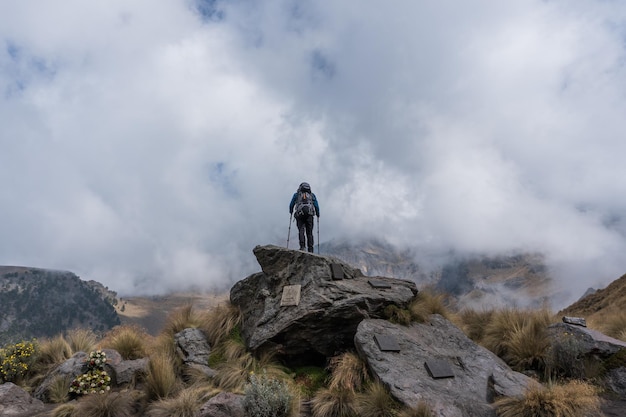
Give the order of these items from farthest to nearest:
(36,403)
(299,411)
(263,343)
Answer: (263,343), (36,403), (299,411)

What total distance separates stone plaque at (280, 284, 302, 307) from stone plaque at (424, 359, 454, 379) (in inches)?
158

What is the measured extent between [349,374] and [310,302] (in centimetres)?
240

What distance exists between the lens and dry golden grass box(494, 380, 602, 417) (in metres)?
7.62

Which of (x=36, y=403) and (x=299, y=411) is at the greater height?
(x=36, y=403)

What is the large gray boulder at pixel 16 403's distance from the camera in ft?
33.2

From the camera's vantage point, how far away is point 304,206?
15.9m

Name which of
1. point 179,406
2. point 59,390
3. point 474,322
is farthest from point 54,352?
point 474,322

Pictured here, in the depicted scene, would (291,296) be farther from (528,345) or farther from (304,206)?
(528,345)

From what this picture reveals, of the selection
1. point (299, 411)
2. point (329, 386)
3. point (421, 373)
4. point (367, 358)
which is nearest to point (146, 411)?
point (299, 411)

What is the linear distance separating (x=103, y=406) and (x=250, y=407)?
372cm

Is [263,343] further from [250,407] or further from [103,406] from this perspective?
[103,406]

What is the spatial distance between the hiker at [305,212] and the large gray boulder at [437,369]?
557 centimetres

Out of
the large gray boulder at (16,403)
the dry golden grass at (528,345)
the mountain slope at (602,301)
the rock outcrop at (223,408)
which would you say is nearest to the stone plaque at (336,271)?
the rock outcrop at (223,408)

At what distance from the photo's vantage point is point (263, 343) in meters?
11.6
